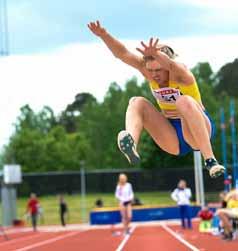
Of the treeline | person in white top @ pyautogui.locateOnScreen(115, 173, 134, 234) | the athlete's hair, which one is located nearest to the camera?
the athlete's hair

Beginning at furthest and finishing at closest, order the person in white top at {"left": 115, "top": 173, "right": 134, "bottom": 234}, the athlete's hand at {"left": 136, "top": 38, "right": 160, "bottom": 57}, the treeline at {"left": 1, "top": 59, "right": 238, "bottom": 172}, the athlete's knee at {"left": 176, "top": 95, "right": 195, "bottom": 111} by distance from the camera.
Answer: the treeline at {"left": 1, "top": 59, "right": 238, "bottom": 172} → the person in white top at {"left": 115, "top": 173, "right": 134, "bottom": 234} → the athlete's knee at {"left": 176, "top": 95, "right": 195, "bottom": 111} → the athlete's hand at {"left": 136, "top": 38, "right": 160, "bottom": 57}

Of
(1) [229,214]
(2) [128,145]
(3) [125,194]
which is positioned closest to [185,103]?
(2) [128,145]

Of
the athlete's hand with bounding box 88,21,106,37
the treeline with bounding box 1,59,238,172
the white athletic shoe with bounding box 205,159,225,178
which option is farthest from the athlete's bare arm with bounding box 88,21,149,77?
the treeline with bounding box 1,59,238,172

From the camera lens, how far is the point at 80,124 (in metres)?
64.5

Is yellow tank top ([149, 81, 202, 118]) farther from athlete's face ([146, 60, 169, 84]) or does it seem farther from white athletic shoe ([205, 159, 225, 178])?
white athletic shoe ([205, 159, 225, 178])

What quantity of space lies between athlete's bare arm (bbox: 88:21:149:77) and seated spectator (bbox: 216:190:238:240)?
27.1 feet

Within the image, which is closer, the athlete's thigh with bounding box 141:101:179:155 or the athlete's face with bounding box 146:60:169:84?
the athlete's face with bounding box 146:60:169:84

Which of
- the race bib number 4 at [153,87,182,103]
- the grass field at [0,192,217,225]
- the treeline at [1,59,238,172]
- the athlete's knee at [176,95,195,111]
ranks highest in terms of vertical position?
the treeline at [1,59,238,172]

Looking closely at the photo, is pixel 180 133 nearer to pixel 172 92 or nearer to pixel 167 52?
pixel 172 92

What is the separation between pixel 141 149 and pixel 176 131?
36.4 metres

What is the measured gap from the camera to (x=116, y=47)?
7176 mm

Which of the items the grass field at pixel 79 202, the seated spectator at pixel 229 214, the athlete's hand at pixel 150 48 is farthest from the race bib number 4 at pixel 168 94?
the grass field at pixel 79 202

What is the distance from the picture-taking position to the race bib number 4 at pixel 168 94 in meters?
6.82

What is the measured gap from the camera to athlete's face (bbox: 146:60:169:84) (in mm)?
6750
